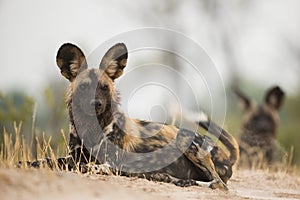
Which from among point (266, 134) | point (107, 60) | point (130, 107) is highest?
point (107, 60)

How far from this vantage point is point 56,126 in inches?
433

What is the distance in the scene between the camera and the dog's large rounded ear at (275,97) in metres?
11.1

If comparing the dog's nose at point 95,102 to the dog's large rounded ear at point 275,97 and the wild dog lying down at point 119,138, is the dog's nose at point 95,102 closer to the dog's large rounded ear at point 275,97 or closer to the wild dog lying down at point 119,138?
the wild dog lying down at point 119,138

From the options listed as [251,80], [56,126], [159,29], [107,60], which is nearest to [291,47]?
[159,29]

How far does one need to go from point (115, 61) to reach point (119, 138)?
2.31 feet

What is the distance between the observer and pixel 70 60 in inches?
215

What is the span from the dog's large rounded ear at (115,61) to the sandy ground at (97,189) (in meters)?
1.02

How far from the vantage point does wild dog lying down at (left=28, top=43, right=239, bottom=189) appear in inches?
208

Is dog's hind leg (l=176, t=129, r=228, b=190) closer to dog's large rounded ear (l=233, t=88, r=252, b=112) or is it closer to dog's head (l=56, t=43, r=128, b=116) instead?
dog's head (l=56, t=43, r=128, b=116)

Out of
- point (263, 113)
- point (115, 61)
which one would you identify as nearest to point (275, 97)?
point (263, 113)

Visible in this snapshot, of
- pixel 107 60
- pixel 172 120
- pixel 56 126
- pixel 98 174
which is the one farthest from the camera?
pixel 56 126

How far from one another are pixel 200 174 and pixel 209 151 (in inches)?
9.3

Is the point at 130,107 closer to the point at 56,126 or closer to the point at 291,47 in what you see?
the point at 56,126

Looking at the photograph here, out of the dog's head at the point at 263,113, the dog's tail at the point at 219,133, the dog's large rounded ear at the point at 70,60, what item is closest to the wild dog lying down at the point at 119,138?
the dog's large rounded ear at the point at 70,60
